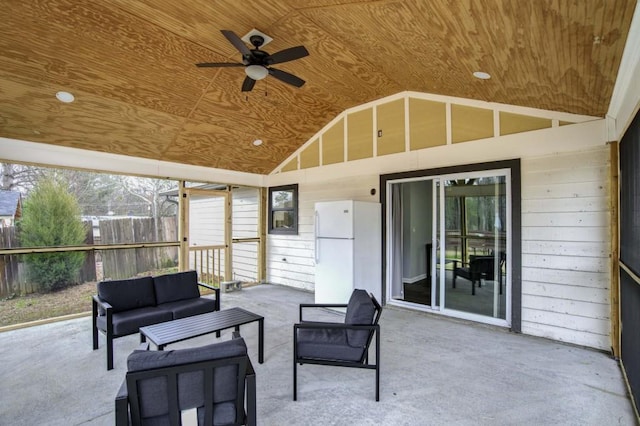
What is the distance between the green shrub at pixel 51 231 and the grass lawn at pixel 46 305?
0.14 metres

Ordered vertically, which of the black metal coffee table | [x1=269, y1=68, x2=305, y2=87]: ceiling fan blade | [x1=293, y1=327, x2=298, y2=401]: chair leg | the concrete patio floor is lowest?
the concrete patio floor

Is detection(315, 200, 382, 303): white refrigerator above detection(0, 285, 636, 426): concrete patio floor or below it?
above

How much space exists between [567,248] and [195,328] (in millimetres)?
4309

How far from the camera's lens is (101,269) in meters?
5.19

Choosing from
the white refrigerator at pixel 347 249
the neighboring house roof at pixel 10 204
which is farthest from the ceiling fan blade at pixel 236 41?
the neighboring house roof at pixel 10 204

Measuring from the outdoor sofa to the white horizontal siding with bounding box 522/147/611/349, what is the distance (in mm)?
4152

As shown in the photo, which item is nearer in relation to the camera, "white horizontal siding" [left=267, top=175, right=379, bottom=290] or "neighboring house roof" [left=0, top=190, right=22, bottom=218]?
"neighboring house roof" [left=0, top=190, right=22, bottom=218]

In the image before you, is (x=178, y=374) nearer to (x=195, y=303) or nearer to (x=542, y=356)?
(x=195, y=303)

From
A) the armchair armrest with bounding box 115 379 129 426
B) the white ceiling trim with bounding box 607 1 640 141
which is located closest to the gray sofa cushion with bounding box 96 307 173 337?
the armchair armrest with bounding box 115 379 129 426

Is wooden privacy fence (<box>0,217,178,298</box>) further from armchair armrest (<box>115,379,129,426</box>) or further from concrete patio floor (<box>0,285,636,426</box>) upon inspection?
armchair armrest (<box>115,379,129,426</box>)

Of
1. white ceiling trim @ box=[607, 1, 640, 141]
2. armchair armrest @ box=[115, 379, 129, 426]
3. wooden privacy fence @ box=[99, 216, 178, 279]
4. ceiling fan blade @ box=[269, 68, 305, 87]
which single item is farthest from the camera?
wooden privacy fence @ box=[99, 216, 178, 279]

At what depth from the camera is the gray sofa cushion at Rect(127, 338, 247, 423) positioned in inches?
62.4

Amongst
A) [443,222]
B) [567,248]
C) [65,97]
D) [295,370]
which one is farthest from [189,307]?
[567,248]

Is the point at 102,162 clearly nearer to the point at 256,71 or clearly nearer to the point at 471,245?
the point at 256,71
